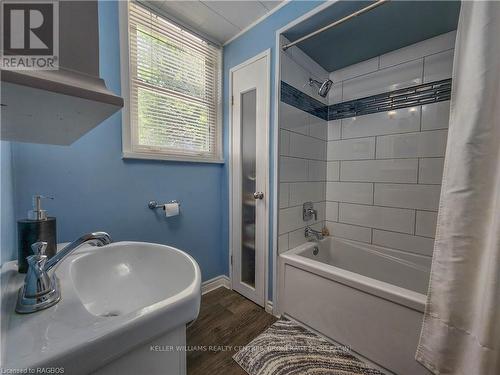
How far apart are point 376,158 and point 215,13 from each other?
1.72 metres

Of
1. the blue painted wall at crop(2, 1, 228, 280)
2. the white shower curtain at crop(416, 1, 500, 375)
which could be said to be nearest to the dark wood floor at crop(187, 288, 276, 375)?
the blue painted wall at crop(2, 1, 228, 280)

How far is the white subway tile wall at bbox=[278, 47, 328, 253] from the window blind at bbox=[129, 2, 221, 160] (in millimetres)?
661

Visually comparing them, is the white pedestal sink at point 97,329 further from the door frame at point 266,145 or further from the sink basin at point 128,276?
the door frame at point 266,145

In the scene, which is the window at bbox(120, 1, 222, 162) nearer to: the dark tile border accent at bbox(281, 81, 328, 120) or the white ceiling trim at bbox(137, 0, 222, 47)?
the white ceiling trim at bbox(137, 0, 222, 47)

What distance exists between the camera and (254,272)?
1.78 metres

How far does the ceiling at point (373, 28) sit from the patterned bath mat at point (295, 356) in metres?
2.06

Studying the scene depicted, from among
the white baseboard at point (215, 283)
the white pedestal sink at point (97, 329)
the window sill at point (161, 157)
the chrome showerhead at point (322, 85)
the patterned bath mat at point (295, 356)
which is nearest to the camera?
the white pedestal sink at point (97, 329)

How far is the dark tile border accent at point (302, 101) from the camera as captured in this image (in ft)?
5.12

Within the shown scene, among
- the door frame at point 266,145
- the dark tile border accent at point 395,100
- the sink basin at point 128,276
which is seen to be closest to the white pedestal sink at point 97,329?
the sink basin at point 128,276

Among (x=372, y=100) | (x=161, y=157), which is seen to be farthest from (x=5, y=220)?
(x=372, y=100)

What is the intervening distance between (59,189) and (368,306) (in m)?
1.80

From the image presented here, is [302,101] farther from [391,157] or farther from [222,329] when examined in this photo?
[222,329]

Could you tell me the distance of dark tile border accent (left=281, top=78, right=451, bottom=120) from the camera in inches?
59.7

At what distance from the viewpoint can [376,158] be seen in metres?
1.79
